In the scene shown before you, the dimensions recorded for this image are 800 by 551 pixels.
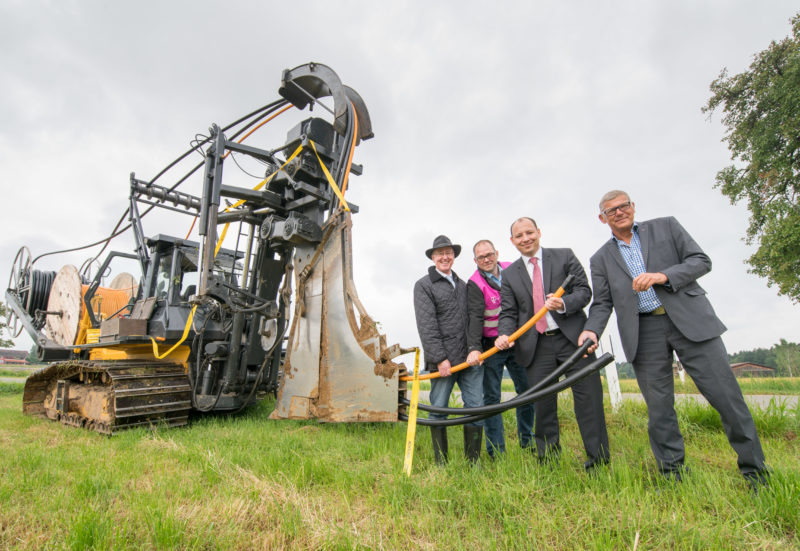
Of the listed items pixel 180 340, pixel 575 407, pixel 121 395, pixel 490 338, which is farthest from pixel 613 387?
pixel 121 395

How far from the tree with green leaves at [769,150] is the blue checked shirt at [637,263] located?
14.1 meters

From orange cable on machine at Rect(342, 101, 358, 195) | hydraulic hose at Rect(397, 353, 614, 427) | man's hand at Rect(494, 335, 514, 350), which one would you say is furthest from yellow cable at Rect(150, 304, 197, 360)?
man's hand at Rect(494, 335, 514, 350)

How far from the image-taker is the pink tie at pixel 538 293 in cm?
316

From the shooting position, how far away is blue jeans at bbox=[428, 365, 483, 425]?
11.3 ft

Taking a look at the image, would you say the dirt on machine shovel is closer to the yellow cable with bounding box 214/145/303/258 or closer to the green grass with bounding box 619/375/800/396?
the yellow cable with bounding box 214/145/303/258

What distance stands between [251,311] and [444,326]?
206 centimetres

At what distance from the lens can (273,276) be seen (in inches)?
194

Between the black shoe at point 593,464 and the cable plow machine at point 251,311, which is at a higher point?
the cable plow machine at point 251,311

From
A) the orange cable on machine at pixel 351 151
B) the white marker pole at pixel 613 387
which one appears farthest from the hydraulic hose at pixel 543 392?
the white marker pole at pixel 613 387

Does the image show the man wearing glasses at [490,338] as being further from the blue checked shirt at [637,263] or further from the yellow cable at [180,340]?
the yellow cable at [180,340]

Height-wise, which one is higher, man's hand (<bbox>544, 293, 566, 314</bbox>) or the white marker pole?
man's hand (<bbox>544, 293, 566, 314</bbox>)

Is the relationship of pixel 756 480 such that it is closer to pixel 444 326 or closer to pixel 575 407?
pixel 575 407

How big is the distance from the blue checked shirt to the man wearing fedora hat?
4.08 ft

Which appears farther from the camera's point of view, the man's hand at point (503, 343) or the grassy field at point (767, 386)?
the grassy field at point (767, 386)
